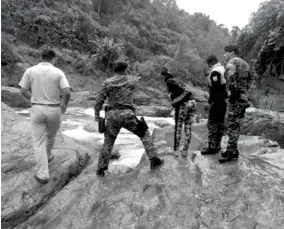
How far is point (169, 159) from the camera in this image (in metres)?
4.45

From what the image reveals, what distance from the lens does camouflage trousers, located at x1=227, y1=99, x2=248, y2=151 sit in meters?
4.01

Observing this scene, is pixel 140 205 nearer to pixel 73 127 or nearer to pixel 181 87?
pixel 181 87

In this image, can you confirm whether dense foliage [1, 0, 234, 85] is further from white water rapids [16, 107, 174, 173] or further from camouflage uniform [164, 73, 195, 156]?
camouflage uniform [164, 73, 195, 156]

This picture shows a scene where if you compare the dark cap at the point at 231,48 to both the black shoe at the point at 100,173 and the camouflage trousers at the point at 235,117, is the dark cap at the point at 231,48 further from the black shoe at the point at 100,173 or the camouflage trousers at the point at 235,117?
the black shoe at the point at 100,173

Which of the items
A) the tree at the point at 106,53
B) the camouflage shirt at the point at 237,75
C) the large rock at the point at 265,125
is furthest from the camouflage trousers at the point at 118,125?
the tree at the point at 106,53

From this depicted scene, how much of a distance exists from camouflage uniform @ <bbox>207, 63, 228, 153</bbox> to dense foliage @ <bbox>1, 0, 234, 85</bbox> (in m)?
25.6

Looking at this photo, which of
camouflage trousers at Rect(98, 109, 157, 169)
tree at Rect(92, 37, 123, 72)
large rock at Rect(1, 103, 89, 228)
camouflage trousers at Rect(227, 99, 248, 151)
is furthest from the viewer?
tree at Rect(92, 37, 123, 72)

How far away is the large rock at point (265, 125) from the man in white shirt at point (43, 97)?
22.4 feet

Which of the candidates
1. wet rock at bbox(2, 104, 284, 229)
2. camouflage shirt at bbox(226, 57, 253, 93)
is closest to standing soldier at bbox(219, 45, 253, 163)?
camouflage shirt at bbox(226, 57, 253, 93)

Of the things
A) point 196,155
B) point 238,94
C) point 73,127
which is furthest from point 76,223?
point 73,127

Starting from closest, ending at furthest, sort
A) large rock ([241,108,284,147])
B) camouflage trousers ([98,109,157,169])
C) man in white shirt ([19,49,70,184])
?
man in white shirt ([19,49,70,184]) < camouflage trousers ([98,109,157,169]) < large rock ([241,108,284,147])

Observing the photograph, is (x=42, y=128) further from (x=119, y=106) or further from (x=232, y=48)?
(x=232, y=48)

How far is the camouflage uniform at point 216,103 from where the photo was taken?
4140mm

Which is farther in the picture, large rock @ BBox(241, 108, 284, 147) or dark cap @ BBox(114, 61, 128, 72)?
large rock @ BBox(241, 108, 284, 147)
